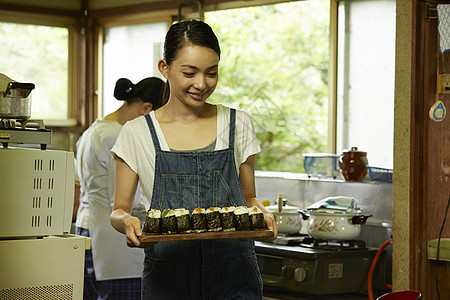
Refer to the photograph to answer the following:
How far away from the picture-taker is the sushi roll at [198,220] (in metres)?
1.88

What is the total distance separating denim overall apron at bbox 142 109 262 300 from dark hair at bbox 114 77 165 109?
68.7 inches

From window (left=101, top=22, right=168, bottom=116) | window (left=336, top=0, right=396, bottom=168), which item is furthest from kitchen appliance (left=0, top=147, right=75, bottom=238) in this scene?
window (left=101, top=22, right=168, bottom=116)

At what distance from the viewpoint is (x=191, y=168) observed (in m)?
1.97

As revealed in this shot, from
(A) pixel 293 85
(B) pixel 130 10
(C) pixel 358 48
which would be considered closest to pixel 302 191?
(C) pixel 358 48

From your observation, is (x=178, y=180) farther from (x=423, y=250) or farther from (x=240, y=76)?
(x=240, y=76)

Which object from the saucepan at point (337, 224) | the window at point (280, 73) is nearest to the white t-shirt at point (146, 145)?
the saucepan at point (337, 224)

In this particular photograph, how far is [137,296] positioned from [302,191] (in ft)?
3.99

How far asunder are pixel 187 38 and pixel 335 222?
1889mm

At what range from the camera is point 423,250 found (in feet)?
10.8

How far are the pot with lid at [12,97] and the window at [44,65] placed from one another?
143 inches

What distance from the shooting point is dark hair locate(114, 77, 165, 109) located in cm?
372

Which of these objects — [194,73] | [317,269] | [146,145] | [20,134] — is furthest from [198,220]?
[317,269]

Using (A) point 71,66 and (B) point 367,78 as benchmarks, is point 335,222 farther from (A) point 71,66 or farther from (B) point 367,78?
(A) point 71,66

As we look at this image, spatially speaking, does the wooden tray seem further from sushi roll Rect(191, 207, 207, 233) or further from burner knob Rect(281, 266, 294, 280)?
burner knob Rect(281, 266, 294, 280)
